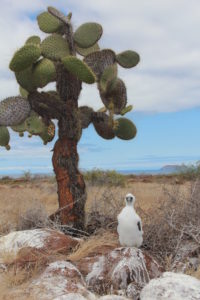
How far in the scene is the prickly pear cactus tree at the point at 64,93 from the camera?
8656mm

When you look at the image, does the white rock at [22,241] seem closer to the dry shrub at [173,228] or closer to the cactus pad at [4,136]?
the dry shrub at [173,228]

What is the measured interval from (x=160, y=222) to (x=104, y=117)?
3038mm

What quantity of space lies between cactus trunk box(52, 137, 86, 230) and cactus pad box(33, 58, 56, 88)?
3.42 feet

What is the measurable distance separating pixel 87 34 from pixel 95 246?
4.23m

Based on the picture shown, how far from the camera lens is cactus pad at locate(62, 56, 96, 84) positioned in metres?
8.31

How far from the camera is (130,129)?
33.5 feet

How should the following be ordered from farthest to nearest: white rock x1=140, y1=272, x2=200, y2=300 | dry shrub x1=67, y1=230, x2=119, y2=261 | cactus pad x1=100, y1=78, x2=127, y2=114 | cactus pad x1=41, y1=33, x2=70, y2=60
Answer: cactus pad x1=100, y1=78, x2=127, y2=114, cactus pad x1=41, y1=33, x2=70, y2=60, dry shrub x1=67, y1=230, x2=119, y2=261, white rock x1=140, y1=272, x2=200, y2=300

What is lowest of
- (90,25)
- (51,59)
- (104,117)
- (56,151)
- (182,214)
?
(182,214)

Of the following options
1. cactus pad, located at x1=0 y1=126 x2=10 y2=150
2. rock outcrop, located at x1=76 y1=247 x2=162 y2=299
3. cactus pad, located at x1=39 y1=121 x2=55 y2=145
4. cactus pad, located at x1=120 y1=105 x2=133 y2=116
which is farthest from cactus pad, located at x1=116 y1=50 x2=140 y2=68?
rock outcrop, located at x1=76 y1=247 x2=162 y2=299

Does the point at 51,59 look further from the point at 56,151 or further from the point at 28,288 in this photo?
the point at 28,288

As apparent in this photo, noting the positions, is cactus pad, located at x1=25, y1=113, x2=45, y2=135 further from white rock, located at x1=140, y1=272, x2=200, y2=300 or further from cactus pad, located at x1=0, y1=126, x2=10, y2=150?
white rock, located at x1=140, y1=272, x2=200, y2=300

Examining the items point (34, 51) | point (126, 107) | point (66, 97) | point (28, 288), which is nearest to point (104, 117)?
point (126, 107)

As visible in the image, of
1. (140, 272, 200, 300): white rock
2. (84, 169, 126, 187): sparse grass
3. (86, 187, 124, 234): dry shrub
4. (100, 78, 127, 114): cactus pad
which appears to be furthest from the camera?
(84, 169, 126, 187): sparse grass

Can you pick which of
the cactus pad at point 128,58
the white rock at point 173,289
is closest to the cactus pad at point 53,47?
the cactus pad at point 128,58
